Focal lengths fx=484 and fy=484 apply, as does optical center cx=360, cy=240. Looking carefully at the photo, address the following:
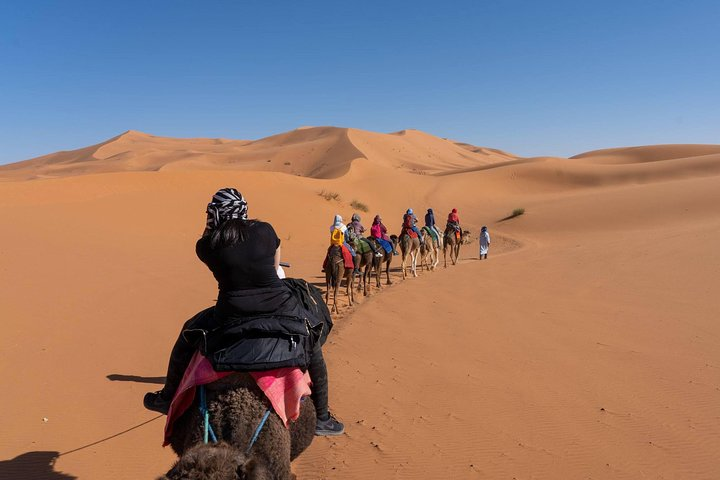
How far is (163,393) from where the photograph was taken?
3490 millimetres

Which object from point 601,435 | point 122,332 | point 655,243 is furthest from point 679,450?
point 655,243

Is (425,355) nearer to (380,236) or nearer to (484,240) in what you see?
(380,236)

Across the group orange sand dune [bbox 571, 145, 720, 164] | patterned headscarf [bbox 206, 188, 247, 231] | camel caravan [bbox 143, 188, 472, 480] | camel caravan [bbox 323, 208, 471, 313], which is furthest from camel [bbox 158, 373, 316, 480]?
orange sand dune [bbox 571, 145, 720, 164]

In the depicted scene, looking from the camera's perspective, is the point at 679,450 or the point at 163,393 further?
the point at 679,450

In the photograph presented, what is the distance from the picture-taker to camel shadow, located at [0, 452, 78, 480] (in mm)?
4703

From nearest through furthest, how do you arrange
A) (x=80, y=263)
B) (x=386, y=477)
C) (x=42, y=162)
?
(x=386, y=477) → (x=80, y=263) → (x=42, y=162)

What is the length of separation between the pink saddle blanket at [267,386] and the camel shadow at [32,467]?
2546 millimetres

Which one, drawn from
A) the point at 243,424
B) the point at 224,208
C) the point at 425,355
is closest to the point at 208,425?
the point at 243,424

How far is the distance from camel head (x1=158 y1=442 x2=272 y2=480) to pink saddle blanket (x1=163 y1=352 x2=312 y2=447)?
57 centimetres

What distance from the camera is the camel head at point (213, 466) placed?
7.32ft

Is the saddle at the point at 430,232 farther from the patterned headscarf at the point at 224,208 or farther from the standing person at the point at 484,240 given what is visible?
the patterned headscarf at the point at 224,208

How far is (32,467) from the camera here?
484 cm

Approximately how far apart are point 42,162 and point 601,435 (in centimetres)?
11837

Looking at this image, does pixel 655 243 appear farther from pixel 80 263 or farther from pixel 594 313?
pixel 80 263
